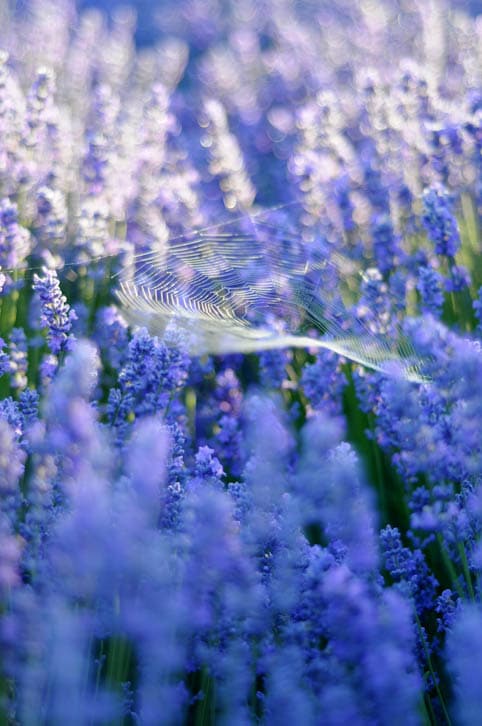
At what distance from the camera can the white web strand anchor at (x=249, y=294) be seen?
3.02m

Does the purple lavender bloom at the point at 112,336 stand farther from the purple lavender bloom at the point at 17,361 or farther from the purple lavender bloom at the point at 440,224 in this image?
the purple lavender bloom at the point at 440,224

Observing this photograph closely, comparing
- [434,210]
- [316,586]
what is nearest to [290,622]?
[316,586]

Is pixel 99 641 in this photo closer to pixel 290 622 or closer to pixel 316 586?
pixel 290 622

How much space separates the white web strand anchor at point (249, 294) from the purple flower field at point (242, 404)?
0.5 inches

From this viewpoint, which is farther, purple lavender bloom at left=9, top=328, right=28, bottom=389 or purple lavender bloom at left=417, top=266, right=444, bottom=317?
purple lavender bloom at left=417, top=266, right=444, bottom=317

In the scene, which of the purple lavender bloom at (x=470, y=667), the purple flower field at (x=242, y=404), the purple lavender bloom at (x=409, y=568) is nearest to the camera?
the purple lavender bloom at (x=470, y=667)

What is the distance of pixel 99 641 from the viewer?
193 cm

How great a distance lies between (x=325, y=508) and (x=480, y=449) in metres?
0.34

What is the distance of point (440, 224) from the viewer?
3.21 metres

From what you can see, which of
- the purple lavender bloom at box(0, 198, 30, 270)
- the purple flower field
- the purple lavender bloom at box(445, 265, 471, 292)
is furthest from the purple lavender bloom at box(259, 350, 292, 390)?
the purple lavender bloom at box(0, 198, 30, 270)

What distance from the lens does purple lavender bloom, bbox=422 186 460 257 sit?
10.5 feet

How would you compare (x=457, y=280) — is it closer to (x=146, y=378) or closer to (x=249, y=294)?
(x=249, y=294)

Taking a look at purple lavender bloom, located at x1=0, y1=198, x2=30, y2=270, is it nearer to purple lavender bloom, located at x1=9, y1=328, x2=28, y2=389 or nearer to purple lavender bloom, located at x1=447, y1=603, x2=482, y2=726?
purple lavender bloom, located at x1=9, y1=328, x2=28, y2=389

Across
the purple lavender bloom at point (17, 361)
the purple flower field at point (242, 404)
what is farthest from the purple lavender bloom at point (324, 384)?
the purple lavender bloom at point (17, 361)
